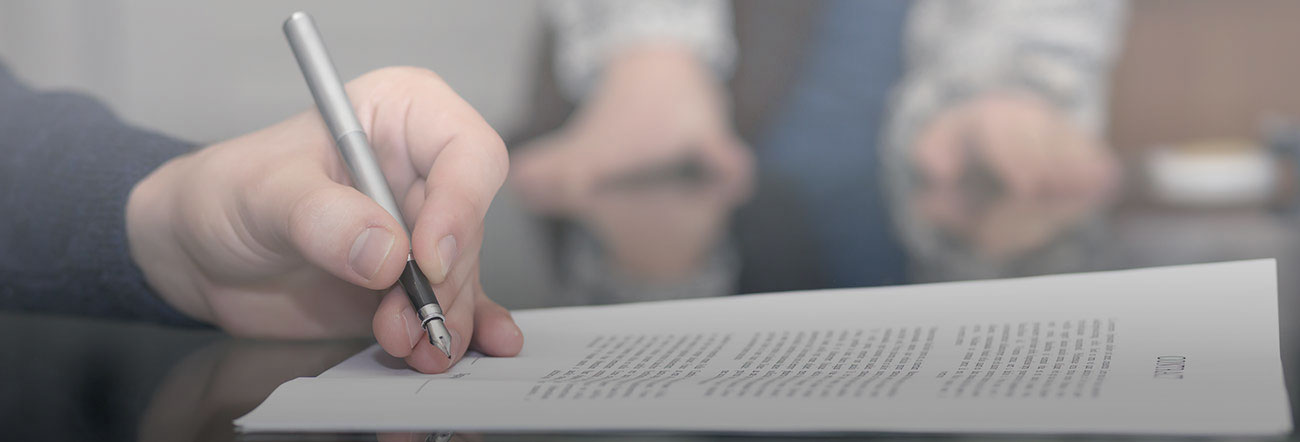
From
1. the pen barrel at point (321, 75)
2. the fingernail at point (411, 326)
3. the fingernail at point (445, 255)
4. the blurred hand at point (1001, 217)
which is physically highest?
the pen barrel at point (321, 75)

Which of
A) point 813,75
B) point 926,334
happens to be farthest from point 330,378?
point 813,75

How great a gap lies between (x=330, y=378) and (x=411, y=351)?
0.02m

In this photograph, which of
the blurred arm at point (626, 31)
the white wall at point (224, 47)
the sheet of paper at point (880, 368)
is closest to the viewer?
the sheet of paper at point (880, 368)

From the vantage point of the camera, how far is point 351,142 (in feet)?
0.65

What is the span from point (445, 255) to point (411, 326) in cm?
1

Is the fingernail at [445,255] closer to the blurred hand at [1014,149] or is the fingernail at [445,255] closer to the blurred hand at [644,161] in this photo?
the blurred hand at [644,161]

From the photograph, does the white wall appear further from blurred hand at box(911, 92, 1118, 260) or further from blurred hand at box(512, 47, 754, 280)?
blurred hand at box(911, 92, 1118, 260)

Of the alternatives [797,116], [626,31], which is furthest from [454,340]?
[797,116]

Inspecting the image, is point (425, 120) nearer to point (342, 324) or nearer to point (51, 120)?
point (342, 324)

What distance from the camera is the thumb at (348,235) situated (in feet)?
0.53

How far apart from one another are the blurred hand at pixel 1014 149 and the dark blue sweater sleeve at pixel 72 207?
0.43m

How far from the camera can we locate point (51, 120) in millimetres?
293

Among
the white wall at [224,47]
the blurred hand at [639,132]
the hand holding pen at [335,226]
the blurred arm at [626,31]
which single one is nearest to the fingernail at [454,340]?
the hand holding pen at [335,226]

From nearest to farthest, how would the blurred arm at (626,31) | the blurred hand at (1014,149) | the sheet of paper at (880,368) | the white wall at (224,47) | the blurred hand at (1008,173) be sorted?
1. the sheet of paper at (880,368)
2. the blurred hand at (1008,173)
3. the blurred hand at (1014,149)
4. the blurred arm at (626,31)
5. the white wall at (224,47)
